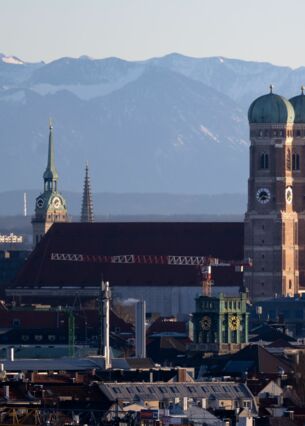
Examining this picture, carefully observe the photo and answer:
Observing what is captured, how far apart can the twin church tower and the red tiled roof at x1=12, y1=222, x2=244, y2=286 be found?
196 cm

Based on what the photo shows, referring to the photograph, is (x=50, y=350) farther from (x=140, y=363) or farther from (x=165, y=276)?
(x=165, y=276)

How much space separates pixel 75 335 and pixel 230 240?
132ft

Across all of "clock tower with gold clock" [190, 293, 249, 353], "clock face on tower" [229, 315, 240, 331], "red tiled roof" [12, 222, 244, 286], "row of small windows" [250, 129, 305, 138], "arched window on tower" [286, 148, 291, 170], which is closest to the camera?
"clock tower with gold clock" [190, 293, 249, 353]

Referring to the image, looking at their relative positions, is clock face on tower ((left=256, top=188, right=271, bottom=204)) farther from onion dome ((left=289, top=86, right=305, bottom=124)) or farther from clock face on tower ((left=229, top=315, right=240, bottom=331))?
clock face on tower ((left=229, top=315, right=240, bottom=331))

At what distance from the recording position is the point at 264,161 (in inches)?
6821

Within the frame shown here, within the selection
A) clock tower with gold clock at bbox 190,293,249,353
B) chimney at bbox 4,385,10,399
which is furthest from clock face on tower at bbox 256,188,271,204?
chimney at bbox 4,385,10,399

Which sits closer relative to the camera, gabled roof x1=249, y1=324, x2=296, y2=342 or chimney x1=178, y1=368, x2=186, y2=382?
chimney x1=178, y1=368, x2=186, y2=382

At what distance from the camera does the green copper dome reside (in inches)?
6841

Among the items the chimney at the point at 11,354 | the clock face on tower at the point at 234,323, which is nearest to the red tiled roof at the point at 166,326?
the clock face on tower at the point at 234,323

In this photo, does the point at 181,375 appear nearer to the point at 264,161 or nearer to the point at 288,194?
the point at 264,161

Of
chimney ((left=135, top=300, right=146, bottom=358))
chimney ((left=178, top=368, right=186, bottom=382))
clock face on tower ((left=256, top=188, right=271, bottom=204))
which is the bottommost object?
chimney ((left=178, top=368, right=186, bottom=382))

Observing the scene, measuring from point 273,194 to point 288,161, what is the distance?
1881 mm

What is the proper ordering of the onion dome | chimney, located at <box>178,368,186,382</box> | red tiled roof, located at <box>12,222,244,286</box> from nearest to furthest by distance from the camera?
chimney, located at <box>178,368,186,382</box>
the onion dome
red tiled roof, located at <box>12,222,244,286</box>

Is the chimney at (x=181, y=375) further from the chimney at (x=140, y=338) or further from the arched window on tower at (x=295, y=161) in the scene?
the arched window on tower at (x=295, y=161)
